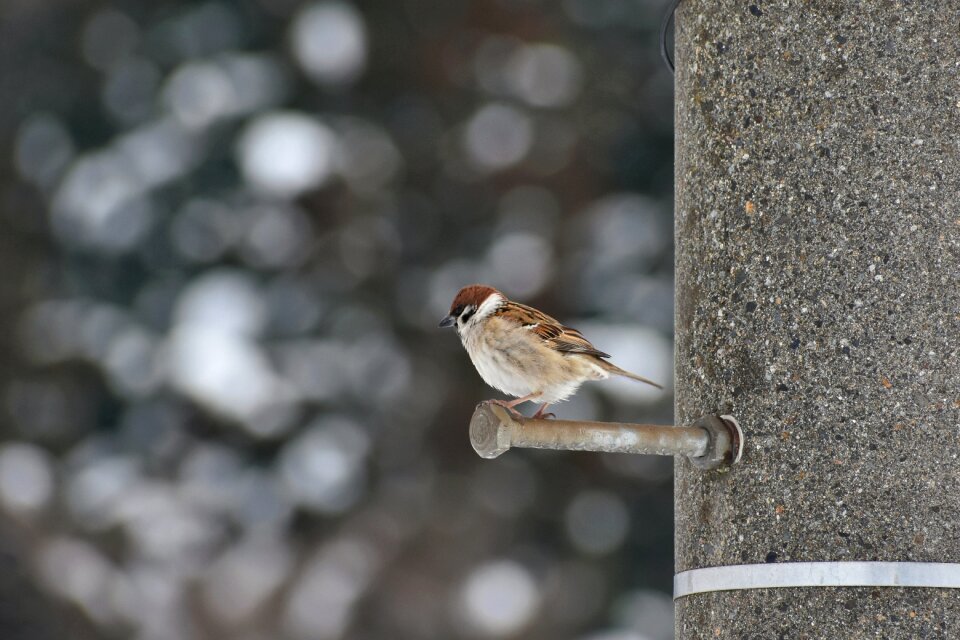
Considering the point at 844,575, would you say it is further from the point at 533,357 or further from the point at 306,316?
the point at 306,316

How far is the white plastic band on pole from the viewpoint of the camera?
4.74 feet

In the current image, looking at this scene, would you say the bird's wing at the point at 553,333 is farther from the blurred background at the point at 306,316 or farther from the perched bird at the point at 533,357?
the blurred background at the point at 306,316

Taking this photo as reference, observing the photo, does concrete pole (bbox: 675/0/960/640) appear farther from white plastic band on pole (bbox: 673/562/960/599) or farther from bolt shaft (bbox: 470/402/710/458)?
bolt shaft (bbox: 470/402/710/458)

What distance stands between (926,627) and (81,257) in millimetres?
6372

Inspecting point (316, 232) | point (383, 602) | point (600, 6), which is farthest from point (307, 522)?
point (600, 6)

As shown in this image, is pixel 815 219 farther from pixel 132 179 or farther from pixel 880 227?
pixel 132 179

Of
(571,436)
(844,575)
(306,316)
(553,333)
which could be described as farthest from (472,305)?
(306,316)

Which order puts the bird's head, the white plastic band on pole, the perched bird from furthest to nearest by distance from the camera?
1. the bird's head
2. the perched bird
3. the white plastic band on pole

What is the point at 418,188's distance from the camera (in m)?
7.52

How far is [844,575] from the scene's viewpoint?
146 cm

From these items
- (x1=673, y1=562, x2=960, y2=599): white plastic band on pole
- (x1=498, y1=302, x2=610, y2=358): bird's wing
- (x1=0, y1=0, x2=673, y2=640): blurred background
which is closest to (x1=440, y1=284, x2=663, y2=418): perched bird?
(x1=498, y1=302, x2=610, y2=358): bird's wing

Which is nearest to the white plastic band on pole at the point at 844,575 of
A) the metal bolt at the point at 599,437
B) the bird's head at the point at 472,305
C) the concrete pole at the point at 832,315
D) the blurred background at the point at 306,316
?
the concrete pole at the point at 832,315

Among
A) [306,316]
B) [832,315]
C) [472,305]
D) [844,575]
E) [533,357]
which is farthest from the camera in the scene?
[306,316]

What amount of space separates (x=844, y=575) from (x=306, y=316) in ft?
19.4
